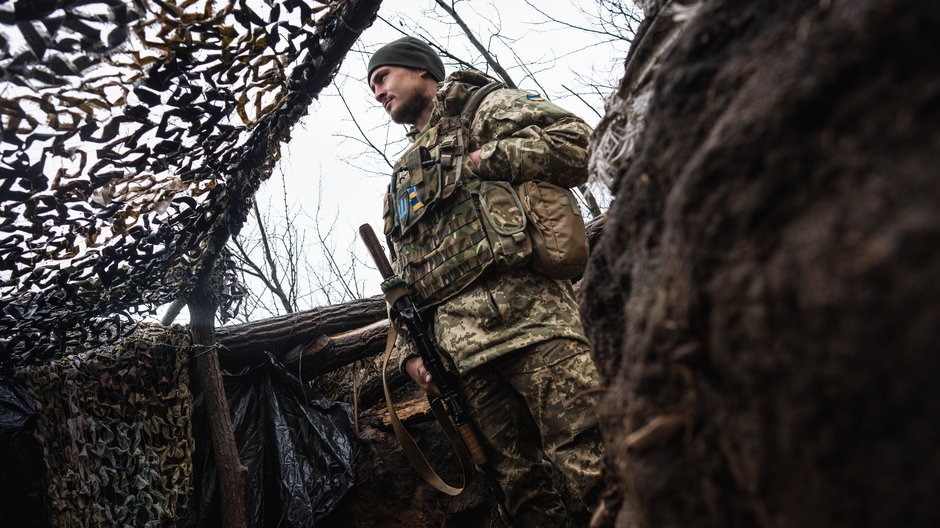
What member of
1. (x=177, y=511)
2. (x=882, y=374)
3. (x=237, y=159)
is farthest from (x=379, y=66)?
(x=882, y=374)

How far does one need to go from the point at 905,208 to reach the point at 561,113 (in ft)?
6.52

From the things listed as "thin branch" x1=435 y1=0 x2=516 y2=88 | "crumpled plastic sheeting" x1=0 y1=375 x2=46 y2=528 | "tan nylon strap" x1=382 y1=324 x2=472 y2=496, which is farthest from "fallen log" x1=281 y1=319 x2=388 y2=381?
"thin branch" x1=435 y1=0 x2=516 y2=88

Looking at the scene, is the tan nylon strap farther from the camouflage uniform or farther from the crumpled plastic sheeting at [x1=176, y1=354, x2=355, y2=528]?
the crumpled plastic sheeting at [x1=176, y1=354, x2=355, y2=528]

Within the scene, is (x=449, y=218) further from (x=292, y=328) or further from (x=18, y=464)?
(x=18, y=464)

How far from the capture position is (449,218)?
7.68 feet

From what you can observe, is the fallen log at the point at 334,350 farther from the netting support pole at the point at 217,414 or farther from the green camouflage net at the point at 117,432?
the green camouflage net at the point at 117,432

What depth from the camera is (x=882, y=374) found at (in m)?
0.42

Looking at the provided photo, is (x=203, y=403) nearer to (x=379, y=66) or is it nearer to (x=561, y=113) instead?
(x=379, y=66)

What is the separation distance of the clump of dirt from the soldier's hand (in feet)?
5.58

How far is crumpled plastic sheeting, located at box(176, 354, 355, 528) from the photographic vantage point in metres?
2.94

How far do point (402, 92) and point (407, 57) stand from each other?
23cm

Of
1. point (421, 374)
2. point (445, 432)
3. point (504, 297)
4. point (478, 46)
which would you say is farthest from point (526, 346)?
point (478, 46)

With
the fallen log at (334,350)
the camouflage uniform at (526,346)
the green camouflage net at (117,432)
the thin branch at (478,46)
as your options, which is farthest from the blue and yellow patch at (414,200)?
the thin branch at (478,46)

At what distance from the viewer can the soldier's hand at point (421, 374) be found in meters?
2.37
